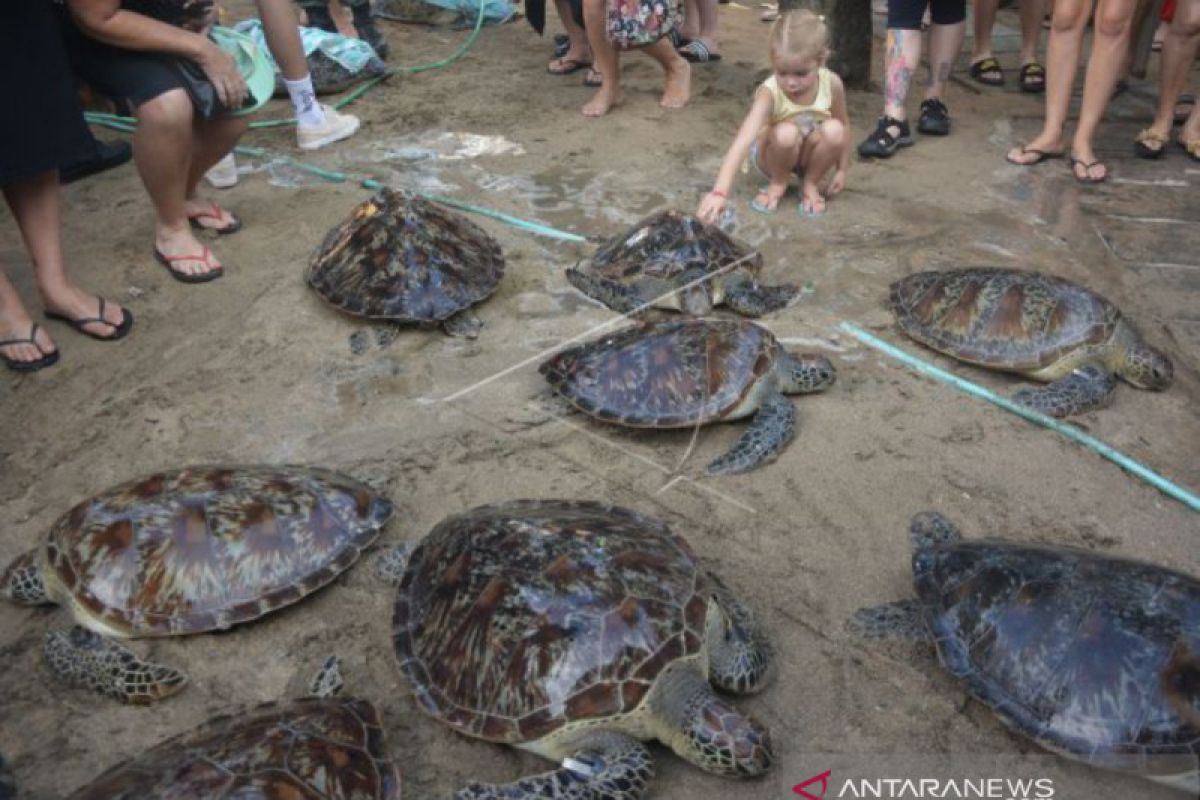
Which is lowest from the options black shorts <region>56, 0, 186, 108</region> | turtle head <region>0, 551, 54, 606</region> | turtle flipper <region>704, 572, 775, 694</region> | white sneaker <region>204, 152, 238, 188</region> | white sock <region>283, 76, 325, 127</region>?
turtle flipper <region>704, 572, 775, 694</region>

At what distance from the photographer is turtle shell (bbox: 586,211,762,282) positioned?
3.70 metres

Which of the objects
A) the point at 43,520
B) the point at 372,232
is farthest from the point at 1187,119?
the point at 43,520

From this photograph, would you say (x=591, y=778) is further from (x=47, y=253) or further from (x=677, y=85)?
(x=677, y=85)

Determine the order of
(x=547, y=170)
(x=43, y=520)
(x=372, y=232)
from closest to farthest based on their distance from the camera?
1. (x=43, y=520)
2. (x=372, y=232)
3. (x=547, y=170)

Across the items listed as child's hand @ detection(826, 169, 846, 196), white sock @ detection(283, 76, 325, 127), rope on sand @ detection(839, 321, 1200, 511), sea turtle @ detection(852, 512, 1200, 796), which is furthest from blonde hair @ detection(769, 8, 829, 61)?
white sock @ detection(283, 76, 325, 127)

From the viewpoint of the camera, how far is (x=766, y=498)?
2.79 meters

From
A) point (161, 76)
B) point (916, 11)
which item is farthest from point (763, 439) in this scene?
point (916, 11)

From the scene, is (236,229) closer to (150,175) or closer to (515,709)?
(150,175)

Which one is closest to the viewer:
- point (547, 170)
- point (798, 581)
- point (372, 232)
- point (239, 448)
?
point (798, 581)

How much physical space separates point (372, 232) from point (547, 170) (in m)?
1.46

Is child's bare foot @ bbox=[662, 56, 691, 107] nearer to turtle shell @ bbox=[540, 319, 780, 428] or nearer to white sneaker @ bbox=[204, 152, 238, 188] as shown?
white sneaker @ bbox=[204, 152, 238, 188]

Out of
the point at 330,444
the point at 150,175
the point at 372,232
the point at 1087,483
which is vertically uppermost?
the point at 150,175

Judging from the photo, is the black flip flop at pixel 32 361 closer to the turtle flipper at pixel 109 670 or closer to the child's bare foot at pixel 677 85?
the turtle flipper at pixel 109 670

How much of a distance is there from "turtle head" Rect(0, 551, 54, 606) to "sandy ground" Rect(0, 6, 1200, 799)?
6cm
